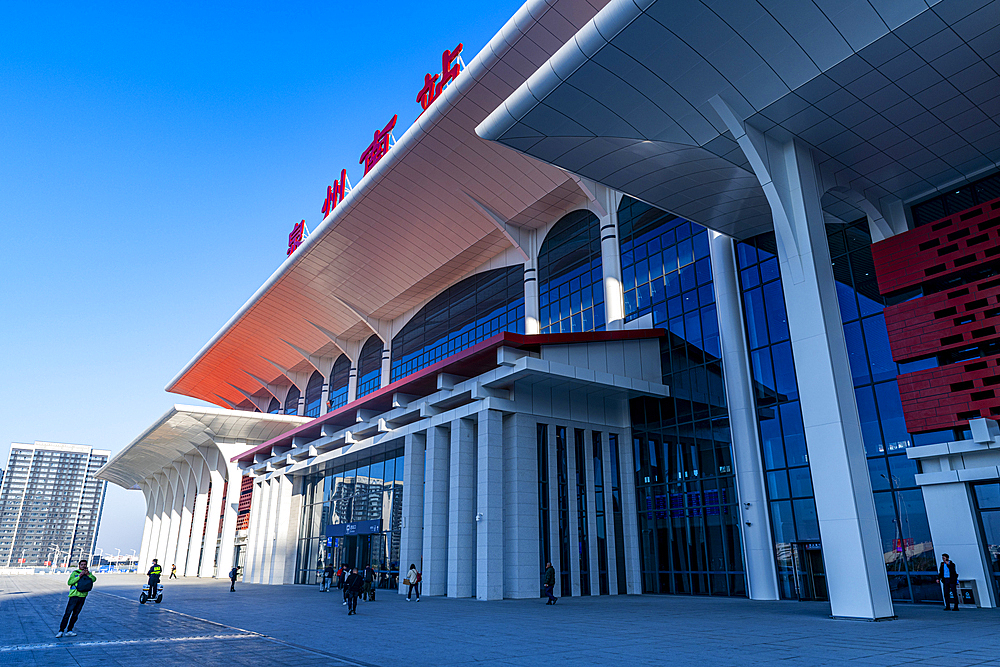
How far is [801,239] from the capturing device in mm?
16375

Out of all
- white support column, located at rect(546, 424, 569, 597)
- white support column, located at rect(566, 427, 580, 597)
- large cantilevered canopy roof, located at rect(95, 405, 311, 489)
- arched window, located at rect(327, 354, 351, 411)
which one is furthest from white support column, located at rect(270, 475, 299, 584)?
white support column, located at rect(566, 427, 580, 597)

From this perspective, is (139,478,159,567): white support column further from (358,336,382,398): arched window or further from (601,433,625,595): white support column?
(601,433,625,595): white support column

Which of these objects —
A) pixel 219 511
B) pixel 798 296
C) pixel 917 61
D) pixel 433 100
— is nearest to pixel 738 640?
pixel 798 296

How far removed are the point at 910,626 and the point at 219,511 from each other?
52.9 meters

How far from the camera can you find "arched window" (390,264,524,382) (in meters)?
36.1

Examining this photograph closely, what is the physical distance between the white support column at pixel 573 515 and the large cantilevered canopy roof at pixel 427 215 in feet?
40.9

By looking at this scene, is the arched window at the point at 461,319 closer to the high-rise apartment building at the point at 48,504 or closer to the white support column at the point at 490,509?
the white support column at the point at 490,509

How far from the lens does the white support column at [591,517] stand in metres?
25.8

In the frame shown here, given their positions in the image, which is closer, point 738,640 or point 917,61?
point 738,640

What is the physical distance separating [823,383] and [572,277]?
1821 centimetres

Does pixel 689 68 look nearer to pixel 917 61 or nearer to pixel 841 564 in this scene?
pixel 917 61

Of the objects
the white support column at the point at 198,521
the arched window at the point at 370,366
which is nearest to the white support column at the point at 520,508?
the arched window at the point at 370,366

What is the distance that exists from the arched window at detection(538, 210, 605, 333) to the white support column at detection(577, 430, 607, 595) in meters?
5.99

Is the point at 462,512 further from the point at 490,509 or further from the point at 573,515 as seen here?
the point at 573,515
